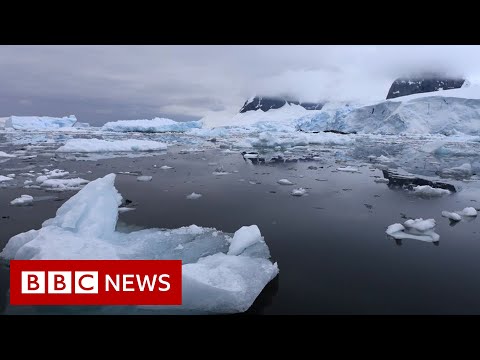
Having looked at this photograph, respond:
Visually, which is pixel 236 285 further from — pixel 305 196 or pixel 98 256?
pixel 305 196

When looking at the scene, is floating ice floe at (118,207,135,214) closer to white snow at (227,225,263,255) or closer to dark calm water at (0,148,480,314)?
dark calm water at (0,148,480,314)

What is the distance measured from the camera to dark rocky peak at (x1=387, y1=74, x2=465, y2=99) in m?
77.4

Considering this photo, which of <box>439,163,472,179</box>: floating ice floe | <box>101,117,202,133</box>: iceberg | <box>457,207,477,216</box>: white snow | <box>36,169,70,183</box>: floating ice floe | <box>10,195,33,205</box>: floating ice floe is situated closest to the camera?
<box>457,207,477,216</box>: white snow

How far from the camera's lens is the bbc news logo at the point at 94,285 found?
2727 mm

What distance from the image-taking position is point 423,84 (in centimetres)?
8188

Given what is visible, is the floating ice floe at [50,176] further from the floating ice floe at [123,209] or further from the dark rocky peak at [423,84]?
the dark rocky peak at [423,84]

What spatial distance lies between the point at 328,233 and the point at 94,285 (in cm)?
360

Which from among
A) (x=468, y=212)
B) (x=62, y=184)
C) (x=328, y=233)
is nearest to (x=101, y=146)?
(x=62, y=184)

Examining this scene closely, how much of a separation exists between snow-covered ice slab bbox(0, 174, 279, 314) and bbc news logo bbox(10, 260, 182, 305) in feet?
0.40

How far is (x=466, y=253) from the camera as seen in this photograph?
4.41 metres

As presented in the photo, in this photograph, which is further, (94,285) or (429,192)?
(429,192)

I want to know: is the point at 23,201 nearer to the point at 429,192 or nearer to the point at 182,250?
the point at 182,250

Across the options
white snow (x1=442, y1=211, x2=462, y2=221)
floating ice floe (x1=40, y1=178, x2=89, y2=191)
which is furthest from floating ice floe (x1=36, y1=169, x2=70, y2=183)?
white snow (x1=442, y1=211, x2=462, y2=221)
